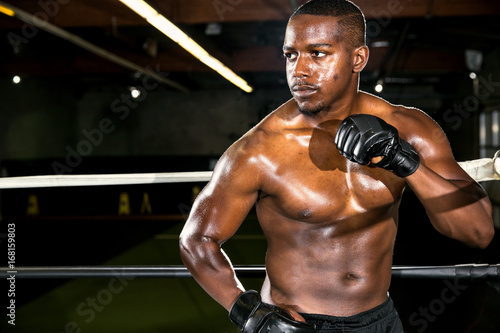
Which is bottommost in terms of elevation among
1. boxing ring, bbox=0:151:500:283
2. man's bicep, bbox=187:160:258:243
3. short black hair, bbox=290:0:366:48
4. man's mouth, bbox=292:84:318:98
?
boxing ring, bbox=0:151:500:283

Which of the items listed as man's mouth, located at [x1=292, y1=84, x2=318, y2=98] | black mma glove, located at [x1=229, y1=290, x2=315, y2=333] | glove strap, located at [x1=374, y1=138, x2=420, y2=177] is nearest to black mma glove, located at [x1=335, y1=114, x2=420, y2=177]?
glove strap, located at [x1=374, y1=138, x2=420, y2=177]

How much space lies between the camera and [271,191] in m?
1.38

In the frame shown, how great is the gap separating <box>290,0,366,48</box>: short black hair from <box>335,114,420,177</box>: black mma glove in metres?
0.26

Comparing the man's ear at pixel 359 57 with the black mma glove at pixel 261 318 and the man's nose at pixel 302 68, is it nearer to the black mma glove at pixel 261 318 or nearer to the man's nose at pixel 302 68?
the man's nose at pixel 302 68

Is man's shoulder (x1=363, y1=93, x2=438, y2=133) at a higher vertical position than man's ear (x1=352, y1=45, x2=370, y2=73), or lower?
lower

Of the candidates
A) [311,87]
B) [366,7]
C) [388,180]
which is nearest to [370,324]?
[388,180]

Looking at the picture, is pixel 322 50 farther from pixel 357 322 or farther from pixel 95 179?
pixel 95 179

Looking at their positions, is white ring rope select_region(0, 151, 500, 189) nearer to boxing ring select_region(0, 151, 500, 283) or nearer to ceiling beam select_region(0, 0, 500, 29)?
boxing ring select_region(0, 151, 500, 283)

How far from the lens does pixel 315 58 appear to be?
1.33 meters

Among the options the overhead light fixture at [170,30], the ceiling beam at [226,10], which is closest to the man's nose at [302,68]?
the overhead light fixture at [170,30]

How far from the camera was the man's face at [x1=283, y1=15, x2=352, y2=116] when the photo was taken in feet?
4.33

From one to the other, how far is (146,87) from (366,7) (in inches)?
327

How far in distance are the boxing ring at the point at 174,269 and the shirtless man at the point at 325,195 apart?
1.02 feet

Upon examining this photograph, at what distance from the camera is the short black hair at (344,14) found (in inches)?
52.6
